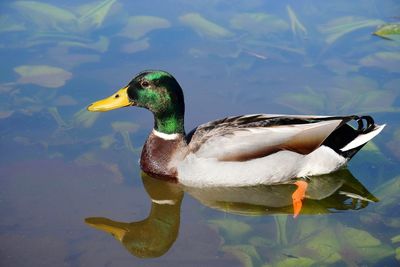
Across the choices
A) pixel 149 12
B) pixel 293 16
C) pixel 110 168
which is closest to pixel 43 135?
pixel 110 168

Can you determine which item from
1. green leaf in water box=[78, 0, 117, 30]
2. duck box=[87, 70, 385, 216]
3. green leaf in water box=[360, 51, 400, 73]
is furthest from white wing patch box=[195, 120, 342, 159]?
green leaf in water box=[78, 0, 117, 30]

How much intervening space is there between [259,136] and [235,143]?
0.23m

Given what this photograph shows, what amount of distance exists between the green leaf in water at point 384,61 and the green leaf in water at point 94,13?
363 cm

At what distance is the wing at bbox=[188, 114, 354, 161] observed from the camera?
20.9 ft

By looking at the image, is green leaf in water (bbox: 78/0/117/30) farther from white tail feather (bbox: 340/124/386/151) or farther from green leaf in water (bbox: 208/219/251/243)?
green leaf in water (bbox: 208/219/251/243)

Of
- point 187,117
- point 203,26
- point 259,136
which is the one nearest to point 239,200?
point 259,136

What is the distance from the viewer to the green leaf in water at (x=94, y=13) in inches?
380

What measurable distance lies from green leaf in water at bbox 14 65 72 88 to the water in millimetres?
24

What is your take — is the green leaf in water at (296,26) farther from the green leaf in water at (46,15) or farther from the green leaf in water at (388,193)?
the green leaf in water at (388,193)

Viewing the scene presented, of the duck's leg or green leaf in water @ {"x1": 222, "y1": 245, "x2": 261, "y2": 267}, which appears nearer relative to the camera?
green leaf in water @ {"x1": 222, "y1": 245, "x2": 261, "y2": 267}

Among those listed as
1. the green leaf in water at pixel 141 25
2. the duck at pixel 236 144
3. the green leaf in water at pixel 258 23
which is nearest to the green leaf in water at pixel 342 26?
the green leaf in water at pixel 258 23

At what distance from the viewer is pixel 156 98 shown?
6.53 metres

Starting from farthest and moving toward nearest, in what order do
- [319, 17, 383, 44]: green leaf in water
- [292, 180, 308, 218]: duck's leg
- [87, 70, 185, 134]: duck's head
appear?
[319, 17, 383, 44]: green leaf in water, [87, 70, 185, 134]: duck's head, [292, 180, 308, 218]: duck's leg

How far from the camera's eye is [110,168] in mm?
6727
